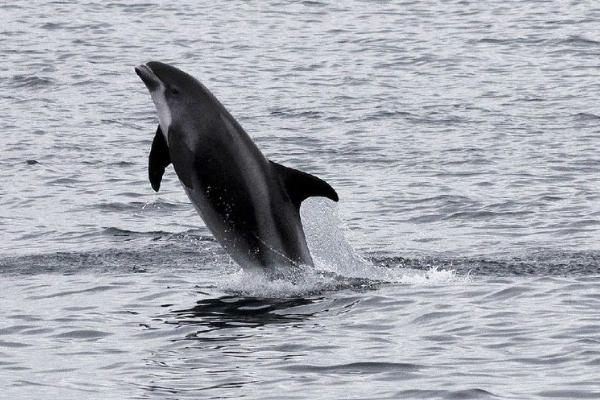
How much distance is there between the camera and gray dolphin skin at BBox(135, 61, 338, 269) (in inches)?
667

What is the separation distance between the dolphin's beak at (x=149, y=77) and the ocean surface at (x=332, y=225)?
7.54ft

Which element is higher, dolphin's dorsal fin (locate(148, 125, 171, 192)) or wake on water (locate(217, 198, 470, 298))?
dolphin's dorsal fin (locate(148, 125, 171, 192))

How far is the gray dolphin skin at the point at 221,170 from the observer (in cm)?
1694

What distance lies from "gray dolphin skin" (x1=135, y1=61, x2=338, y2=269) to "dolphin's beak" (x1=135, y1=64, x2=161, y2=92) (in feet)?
0.04

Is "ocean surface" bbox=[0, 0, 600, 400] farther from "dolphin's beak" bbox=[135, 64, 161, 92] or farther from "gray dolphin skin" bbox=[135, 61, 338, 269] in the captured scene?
"dolphin's beak" bbox=[135, 64, 161, 92]

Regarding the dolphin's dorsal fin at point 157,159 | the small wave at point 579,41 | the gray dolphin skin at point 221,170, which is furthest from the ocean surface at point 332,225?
the dolphin's dorsal fin at point 157,159

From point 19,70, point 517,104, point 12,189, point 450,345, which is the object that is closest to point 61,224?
point 12,189

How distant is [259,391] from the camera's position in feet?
44.2

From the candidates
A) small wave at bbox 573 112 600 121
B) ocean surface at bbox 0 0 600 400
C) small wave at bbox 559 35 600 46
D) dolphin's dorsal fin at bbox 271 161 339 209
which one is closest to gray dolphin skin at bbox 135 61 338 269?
dolphin's dorsal fin at bbox 271 161 339 209

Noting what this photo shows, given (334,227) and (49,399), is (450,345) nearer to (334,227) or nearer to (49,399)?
(49,399)

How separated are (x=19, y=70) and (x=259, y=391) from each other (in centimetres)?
2686

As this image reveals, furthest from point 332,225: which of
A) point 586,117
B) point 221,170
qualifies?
point 586,117

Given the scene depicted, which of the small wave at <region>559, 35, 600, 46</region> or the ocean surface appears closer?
the ocean surface

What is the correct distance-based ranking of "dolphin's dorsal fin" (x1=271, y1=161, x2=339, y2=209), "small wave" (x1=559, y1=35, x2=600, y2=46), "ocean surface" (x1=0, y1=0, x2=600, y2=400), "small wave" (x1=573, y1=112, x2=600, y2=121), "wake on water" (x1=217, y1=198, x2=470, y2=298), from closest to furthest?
1. "ocean surface" (x1=0, y1=0, x2=600, y2=400)
2. "dolphin's dorsal fin" (x1=271, y1=161, x2=339, y2=209)
3. "wake on water" (x1=217, y1=198, x2=470, y2=298)
4. "small wave" (x1=573, y1=112, x2=600, y2=121)
5. "small wave" (x1=559, y1=35, x2=600, y2=46)
